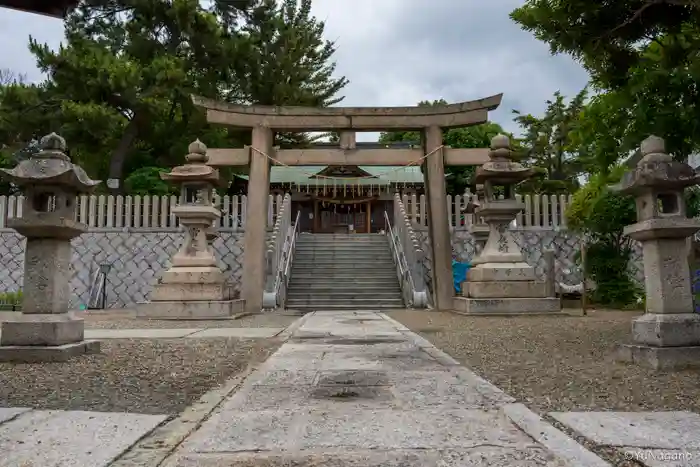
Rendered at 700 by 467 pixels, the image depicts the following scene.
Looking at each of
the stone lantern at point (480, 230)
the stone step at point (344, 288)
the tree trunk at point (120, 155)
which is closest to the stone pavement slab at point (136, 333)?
the stone step at point (344, 288)

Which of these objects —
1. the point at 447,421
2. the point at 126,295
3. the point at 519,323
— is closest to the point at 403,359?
the point at 447,421

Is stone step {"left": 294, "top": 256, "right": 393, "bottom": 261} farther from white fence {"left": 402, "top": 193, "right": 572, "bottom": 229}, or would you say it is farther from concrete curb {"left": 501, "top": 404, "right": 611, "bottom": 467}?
concrete curb {"left": 501, "top": 404, "right": 611, "bottom": 467}

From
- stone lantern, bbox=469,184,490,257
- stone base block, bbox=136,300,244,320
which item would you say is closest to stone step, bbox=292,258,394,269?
stone lantern, bbox=469,184,490,257

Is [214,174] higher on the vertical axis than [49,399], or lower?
higher

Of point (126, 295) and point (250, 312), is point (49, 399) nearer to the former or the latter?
point (250, 312)

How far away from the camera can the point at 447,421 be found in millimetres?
2443

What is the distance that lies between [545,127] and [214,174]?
57.3ft

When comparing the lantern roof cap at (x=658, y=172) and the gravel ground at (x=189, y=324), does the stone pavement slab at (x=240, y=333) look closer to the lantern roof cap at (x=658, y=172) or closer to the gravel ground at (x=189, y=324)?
the gravel ground at (x=189, y=324)

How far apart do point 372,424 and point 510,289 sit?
804cm

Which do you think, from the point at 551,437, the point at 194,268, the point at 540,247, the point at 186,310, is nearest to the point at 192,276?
the point at 194,268

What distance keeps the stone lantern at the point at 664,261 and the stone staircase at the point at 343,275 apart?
824 centimetres

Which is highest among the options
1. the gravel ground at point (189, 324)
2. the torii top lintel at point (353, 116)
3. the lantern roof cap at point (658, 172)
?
the torii top lintel at point (353, 116)

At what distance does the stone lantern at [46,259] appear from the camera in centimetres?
459

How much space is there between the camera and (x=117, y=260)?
15016 millimetres
